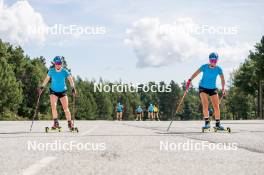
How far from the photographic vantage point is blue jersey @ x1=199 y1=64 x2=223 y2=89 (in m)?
14.6

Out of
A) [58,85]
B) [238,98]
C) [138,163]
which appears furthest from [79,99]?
[138,163]

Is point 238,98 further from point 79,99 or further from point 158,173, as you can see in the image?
point 158,173

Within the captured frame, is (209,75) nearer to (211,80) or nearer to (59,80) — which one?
(211,80)

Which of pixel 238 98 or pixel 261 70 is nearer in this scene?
pixel 261 70

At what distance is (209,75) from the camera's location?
575 inches

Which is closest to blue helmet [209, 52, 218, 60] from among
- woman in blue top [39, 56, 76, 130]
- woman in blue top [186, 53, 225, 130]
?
woman in blue top [186, 53, 225, 130]

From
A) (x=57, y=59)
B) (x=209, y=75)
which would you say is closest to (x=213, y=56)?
(x=209, y=75)

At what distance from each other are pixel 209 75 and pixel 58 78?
430cm

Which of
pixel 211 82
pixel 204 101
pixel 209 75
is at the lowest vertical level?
pixel 204 101

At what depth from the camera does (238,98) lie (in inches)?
4323

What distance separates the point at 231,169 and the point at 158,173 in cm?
87

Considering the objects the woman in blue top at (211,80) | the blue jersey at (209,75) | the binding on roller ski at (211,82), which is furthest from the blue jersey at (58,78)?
the blue jersey at (209,75)

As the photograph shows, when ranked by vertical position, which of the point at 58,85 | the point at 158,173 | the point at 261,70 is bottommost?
the point at 158,173

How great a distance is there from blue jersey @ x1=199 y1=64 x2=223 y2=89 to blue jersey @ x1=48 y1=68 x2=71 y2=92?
386 centimetres
